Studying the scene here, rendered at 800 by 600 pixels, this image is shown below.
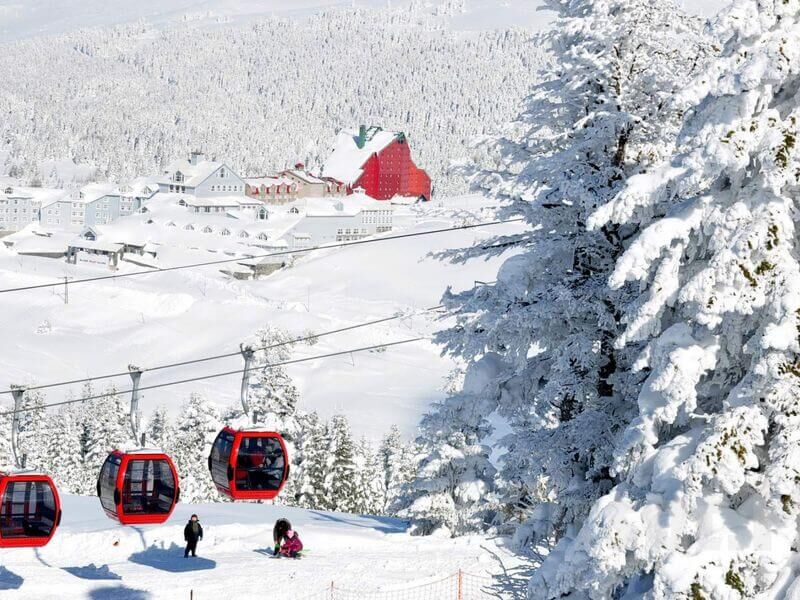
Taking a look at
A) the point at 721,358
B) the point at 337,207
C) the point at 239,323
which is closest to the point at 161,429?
the point at 239,323

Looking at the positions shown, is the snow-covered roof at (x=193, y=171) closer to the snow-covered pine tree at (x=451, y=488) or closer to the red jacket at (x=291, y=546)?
the snow-covered pine tree at (x=451, y=488)

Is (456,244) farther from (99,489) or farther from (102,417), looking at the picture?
(99,489)

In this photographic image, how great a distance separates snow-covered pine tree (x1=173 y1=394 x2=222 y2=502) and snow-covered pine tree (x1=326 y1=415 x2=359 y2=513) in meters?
6.07

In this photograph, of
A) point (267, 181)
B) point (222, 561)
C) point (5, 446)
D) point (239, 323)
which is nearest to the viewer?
point (222, 561)

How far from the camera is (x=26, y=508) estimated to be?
19.5m

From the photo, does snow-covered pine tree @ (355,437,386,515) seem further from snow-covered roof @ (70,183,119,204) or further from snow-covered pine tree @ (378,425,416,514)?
snow-covered roof @ (70,183,119,204)

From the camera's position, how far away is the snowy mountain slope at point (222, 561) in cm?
2170

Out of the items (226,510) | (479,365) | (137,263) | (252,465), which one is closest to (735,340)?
(479,365)

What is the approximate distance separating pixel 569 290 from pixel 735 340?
5734 millimetres

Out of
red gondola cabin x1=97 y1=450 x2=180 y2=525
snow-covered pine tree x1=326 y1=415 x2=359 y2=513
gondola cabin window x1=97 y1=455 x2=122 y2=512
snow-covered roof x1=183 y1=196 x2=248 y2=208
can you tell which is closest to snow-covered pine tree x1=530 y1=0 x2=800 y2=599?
red gondola cabin x1=97 y1=450 x2=180 y2=525

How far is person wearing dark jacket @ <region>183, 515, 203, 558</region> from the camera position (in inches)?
966

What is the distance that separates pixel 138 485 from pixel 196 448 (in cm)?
3951

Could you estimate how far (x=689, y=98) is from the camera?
880 centimetres

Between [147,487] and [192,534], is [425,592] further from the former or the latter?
[147,487]
